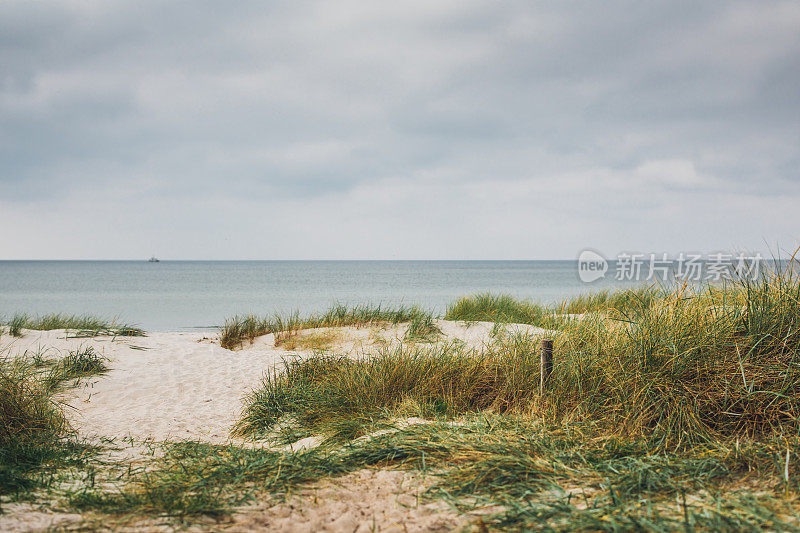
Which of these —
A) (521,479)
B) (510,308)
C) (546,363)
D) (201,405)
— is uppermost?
(546,363)

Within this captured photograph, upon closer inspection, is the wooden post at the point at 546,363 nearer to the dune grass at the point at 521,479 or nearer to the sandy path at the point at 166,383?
the dune grass at the point at 521,479

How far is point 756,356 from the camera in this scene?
11.9ft

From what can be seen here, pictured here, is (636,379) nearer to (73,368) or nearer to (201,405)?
(201,405)

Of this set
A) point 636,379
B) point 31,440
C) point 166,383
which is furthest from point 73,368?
point 636,379

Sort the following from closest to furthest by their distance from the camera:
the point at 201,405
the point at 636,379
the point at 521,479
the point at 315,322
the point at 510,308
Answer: the point at 521,479, the point at 636,379, the point at 201,405, the point at 315,322, the point at 510,308

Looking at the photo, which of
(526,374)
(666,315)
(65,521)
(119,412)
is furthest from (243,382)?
(666,315)

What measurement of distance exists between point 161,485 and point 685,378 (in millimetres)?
3465

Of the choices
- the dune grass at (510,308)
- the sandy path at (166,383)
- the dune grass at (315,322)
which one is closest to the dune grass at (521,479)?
the sandy path at (166,383)

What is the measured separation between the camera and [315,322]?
10.9 metres

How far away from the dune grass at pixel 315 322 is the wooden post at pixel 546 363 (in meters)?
5.99

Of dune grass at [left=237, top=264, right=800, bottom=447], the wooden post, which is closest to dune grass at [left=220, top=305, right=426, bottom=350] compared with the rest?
dune grass at [left=237, top=264, right=800, bottom=447]

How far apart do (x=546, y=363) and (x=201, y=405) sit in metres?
3.79

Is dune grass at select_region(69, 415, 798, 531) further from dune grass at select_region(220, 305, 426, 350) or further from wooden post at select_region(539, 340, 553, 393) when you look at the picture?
dune grass at select_region(220, 305, 426, 350)

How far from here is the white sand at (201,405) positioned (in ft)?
7.70
